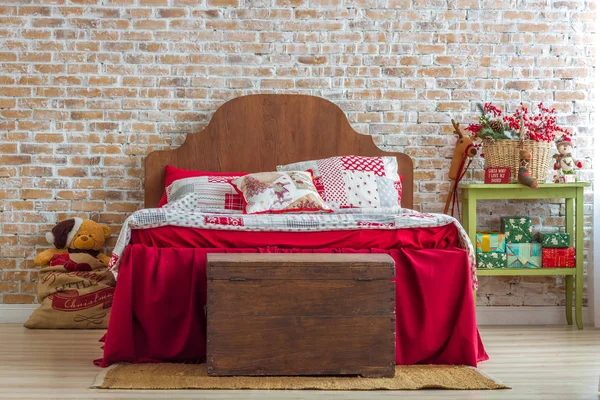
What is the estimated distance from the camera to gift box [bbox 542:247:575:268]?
428cm

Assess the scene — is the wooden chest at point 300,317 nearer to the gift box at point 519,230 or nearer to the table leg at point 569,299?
the gift box at point 519,230

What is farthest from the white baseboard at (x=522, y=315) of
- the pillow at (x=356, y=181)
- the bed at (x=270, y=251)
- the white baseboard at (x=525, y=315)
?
the bed at (x=270, y=251)

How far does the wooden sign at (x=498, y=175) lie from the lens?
425cm

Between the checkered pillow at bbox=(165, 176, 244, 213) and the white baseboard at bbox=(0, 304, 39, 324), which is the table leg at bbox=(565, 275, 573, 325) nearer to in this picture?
the checkered pillow at bbox=(165, 176, 244, 213)

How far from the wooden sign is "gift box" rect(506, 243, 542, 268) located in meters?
0.35

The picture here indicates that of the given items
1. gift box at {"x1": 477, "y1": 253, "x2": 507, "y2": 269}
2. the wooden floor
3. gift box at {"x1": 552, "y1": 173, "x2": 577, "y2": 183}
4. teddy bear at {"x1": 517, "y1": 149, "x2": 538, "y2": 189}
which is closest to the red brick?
the wooden floor

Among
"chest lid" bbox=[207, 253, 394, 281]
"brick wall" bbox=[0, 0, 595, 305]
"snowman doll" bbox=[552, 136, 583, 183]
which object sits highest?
"brick wall" bbox=[0, 0, 595, 305]

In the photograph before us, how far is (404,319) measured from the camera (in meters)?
3.33

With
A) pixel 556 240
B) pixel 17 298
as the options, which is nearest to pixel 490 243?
pixel 556 240

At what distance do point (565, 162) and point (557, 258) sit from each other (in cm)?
54

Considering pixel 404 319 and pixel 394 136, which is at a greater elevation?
pixel 394 136

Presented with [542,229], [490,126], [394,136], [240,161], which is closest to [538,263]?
[542,229]

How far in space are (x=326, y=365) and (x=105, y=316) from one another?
1659mm

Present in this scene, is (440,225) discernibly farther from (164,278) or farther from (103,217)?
(103,217)
